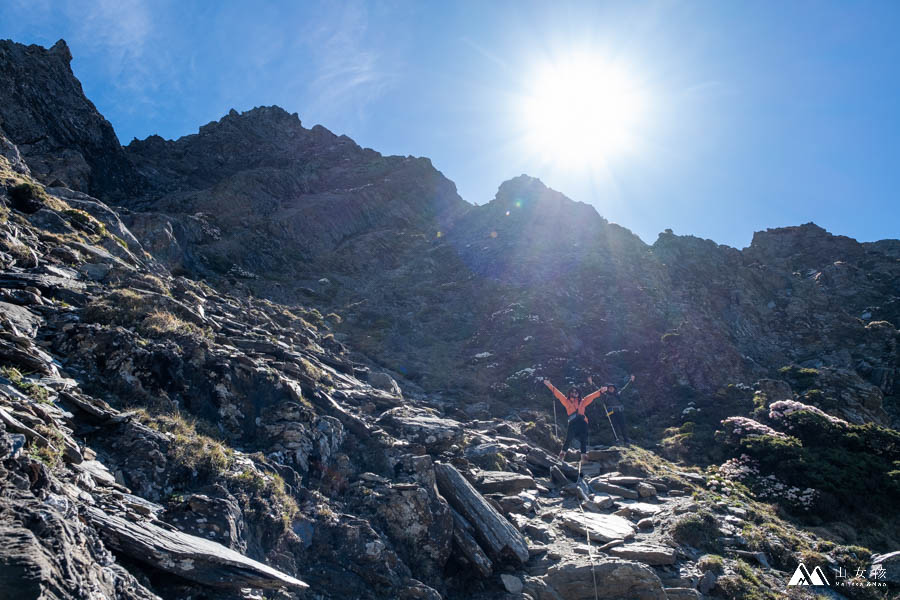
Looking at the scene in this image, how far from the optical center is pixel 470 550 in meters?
8.22

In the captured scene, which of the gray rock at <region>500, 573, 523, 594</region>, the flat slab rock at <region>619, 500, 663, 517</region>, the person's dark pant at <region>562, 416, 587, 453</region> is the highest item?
the person's dark pant at <region>562, 416, 587, 453</region>

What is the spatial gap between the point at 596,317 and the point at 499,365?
33.1ft

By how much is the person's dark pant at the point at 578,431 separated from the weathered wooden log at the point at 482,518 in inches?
248

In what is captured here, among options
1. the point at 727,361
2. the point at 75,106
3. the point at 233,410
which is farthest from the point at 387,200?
the point at 233,410

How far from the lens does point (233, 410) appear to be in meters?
9.27

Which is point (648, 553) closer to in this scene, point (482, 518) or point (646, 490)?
point (482, 518)

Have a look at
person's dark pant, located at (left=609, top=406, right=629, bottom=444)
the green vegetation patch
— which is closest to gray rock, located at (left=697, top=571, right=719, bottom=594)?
the green vegetation patch

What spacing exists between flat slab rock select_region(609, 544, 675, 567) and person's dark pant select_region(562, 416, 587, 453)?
20.4 feet

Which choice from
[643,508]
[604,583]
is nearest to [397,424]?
[643,508]

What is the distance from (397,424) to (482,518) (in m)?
4.54

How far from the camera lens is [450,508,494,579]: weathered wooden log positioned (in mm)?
8023

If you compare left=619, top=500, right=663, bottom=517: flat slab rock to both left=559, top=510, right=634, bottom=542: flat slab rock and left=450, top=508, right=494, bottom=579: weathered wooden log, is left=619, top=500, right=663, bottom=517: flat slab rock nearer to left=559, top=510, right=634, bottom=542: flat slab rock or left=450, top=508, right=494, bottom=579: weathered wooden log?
left=559, top=510, right=634, bottom=542: flat slab rock

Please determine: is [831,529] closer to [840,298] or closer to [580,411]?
[580,411]

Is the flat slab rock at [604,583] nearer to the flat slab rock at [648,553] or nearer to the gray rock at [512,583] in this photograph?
the gray rock at [512,583]
